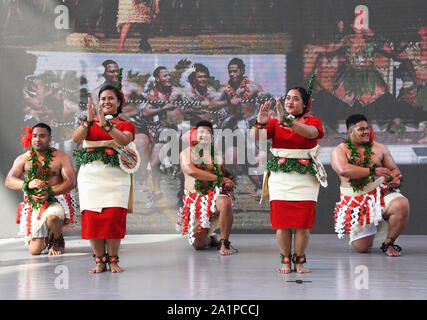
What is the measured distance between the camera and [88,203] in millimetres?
4332

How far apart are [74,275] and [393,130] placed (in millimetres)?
4605

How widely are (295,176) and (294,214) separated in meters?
0.26

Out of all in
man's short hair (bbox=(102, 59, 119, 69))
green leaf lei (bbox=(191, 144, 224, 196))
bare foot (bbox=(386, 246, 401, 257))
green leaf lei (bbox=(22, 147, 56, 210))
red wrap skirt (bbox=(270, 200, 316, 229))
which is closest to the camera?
red wrap skirt (bbox=(270, 200, 316, 229))

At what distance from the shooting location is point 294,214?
426 cm

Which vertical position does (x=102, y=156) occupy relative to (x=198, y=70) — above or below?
below

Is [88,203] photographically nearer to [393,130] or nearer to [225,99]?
[225,99]

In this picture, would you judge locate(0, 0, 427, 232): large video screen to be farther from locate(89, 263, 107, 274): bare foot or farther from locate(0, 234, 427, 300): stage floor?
locate(89, 263, 107, 274): bare foot

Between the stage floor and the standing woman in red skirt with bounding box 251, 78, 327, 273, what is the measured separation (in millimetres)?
311

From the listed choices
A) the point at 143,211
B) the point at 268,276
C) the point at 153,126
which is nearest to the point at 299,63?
the point at 153,126

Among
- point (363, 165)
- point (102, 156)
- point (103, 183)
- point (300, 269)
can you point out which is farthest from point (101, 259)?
point (363, 165)

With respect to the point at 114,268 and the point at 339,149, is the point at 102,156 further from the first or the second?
the point at 339,149

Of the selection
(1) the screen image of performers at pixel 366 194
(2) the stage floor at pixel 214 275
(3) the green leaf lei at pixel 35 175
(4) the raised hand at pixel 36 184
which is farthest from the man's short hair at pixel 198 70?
(4) the raised hand at pixel 36 184

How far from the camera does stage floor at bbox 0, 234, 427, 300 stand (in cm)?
357

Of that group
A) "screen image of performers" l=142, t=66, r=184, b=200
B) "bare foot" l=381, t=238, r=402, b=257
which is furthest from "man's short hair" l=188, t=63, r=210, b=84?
"bare foot" l=381, t=238, r=402, b=257
